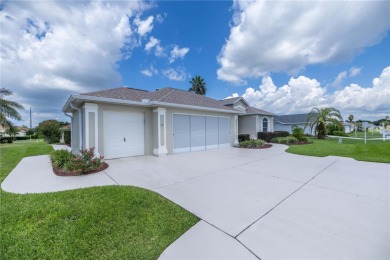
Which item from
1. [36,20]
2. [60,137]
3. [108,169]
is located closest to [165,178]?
[108,169]

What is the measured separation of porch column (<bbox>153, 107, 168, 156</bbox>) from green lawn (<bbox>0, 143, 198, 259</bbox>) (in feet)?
18.2

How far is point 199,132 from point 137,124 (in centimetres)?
429

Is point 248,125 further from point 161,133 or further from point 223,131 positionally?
point 161,133

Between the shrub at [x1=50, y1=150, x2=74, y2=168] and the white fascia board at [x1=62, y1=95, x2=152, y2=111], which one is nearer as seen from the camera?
the shrub at [x1=50, y1=150, x2=74, y2=168]

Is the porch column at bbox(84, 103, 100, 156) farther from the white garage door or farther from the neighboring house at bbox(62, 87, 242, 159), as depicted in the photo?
the white garage door

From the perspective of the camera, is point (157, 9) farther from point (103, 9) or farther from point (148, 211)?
point (148, 211)

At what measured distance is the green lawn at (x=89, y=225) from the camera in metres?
Answer: 2.30

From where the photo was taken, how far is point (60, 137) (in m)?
22.6

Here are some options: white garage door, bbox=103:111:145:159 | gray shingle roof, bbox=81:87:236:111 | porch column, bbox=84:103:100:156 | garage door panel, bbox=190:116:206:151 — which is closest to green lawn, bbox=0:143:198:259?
porch column, bbox=84:103:100:156

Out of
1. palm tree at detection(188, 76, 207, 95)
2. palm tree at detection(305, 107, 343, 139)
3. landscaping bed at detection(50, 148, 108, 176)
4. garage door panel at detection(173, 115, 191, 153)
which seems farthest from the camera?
palm tree at detection(188, 76, 207, 95)

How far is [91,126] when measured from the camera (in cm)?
771

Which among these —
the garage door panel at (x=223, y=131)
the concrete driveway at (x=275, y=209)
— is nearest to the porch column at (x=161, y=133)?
the concrete driveway at (x=275, y=209)

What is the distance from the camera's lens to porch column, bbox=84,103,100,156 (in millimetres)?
7590

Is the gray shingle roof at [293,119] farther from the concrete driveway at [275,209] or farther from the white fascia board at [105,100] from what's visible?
the white fascia board at [105,100]
